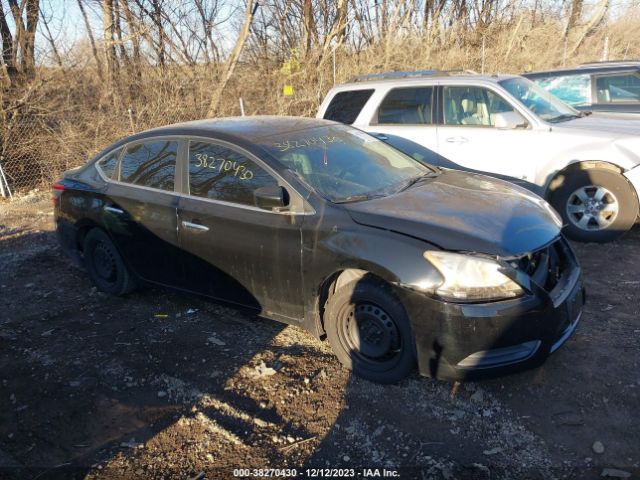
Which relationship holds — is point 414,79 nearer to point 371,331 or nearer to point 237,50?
point 371,331

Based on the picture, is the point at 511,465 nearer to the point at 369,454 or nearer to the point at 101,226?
the point at 369,454

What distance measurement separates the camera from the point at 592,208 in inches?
226

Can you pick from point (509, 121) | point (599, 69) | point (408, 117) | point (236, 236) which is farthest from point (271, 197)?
point (599, 69)

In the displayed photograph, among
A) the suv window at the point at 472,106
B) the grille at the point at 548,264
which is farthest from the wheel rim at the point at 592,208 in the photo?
the grille at the point at 548,264

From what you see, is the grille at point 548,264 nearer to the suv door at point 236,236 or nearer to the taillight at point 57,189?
the suv door at point 236,236

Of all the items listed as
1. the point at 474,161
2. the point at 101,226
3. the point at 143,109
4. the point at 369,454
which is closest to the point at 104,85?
the point at 143,109

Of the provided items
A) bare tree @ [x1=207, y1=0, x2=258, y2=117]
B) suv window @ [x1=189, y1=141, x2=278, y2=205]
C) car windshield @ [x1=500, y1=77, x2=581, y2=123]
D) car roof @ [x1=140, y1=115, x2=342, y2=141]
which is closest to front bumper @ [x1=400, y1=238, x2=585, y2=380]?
suv window @ [x1=189, y1=141, x2=278, y2=205]

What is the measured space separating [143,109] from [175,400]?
1033 cm

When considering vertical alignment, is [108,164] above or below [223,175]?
above

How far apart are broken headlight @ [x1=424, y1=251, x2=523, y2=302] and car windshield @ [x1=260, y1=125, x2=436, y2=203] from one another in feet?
3.12

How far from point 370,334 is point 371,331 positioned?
3cm

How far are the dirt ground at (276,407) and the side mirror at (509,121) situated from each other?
2360 mm

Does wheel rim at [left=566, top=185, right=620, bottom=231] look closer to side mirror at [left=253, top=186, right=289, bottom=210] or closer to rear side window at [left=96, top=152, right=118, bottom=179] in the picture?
side mirror at [left=253, top=186, right=289, bottom=210]

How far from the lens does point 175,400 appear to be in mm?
3443
